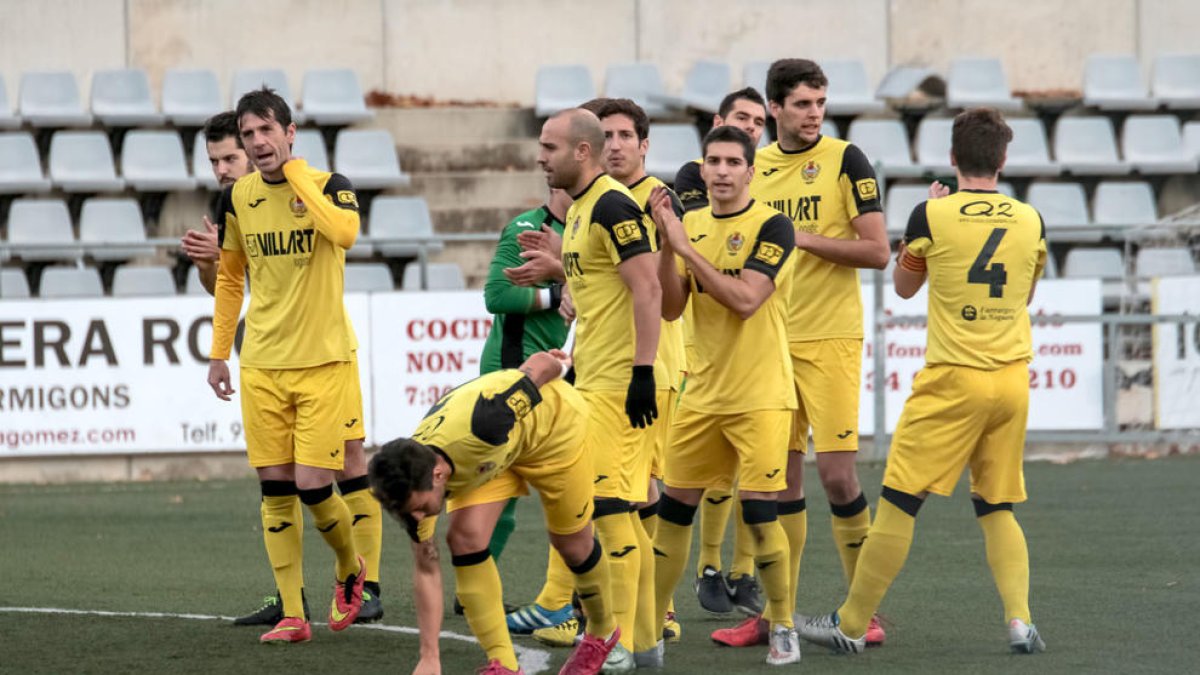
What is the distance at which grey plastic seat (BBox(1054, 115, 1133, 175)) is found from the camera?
1978cm

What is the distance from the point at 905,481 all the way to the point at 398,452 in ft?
7.49

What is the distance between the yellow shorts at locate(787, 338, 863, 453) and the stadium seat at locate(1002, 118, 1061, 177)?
11937 mm

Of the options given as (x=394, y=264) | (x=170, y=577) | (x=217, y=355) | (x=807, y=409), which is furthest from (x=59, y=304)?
(x=807, y=409)

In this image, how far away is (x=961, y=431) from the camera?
272 inches

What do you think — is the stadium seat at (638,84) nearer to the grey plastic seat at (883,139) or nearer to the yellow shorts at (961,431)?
the grey plastic seat at (883,139)

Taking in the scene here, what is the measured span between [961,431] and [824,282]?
1167 mm

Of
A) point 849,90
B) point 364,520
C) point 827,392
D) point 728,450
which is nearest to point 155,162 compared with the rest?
point 849,90

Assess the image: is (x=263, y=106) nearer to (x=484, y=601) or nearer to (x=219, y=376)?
(x=219, y=376)

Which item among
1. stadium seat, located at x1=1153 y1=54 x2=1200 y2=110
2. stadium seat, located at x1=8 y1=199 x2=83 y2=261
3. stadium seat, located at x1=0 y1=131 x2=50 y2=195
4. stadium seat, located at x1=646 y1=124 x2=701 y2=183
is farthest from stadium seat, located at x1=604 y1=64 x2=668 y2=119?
stadium seat, located at x1=0 y1=131 x2=50 y2=195

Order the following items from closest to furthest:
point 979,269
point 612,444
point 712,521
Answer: point 612,444 → point 979,269 → point 712,521

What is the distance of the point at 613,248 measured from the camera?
6578 mm

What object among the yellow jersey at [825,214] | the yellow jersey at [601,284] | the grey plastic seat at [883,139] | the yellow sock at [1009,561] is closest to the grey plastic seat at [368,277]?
the grey plastic seat at [883,139]

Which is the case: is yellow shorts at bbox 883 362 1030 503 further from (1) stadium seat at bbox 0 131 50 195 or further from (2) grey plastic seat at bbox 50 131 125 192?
(1) stadium seat at bbox 0 131 50 195

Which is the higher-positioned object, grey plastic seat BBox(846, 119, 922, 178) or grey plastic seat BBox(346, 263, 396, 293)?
grey plastic seat BBox(846, 119, 922, 178)
